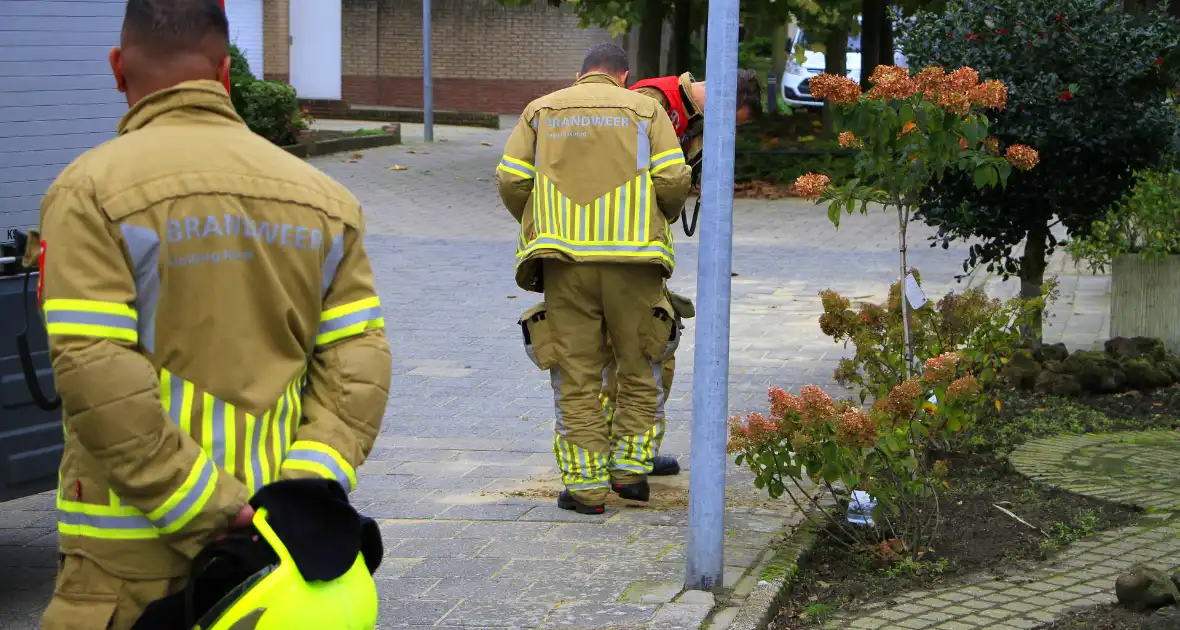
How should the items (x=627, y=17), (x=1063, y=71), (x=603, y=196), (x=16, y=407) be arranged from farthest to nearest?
(x=627, y=17) → (x=1063, y=71) → (x=603, y=196) → (x=16, y=407)

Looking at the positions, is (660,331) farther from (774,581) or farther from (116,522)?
(116,522)

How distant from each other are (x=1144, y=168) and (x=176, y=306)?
6904 mm

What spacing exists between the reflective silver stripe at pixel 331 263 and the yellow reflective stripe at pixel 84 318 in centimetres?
41

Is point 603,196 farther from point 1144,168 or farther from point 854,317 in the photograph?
point 1144,168

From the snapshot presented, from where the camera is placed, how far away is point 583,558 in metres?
5.43

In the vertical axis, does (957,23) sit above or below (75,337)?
above

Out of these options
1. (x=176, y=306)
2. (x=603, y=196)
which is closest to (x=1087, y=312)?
(x=603, y=196)

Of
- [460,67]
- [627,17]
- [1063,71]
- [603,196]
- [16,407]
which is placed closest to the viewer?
[16,407]

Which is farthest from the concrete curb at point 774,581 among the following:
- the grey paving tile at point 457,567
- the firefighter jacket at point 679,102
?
the firefighter jacket at point 679,102

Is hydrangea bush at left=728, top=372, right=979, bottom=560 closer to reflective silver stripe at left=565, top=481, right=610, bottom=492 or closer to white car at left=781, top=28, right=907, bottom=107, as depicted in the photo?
reflective silver stripe at left=565, top=481, right=610, bottom=492

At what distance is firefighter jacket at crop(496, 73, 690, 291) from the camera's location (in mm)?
5777

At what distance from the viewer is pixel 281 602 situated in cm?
254

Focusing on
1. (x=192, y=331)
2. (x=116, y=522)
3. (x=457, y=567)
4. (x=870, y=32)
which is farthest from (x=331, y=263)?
(x=870, y=32)

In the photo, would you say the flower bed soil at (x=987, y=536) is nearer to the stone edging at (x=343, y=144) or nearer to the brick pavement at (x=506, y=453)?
the brick pavement at (x=506, y=453)
